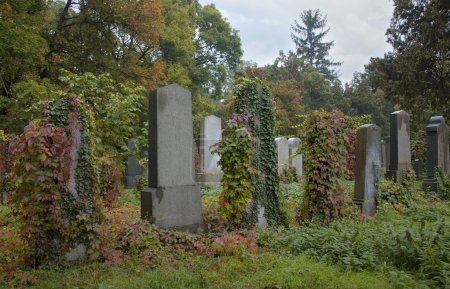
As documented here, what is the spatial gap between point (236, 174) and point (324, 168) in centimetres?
186

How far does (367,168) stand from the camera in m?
9.05

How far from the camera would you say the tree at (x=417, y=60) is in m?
19.1

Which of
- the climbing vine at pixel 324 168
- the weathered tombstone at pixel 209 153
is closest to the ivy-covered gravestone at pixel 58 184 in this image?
the climbing vine at pixel 324 168

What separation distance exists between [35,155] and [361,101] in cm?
3837

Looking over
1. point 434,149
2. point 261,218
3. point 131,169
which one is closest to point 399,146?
point 434,149

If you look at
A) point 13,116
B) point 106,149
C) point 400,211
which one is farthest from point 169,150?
point 13,116

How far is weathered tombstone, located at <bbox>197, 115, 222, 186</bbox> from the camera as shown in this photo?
14.7 m

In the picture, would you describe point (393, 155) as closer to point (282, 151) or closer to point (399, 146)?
point (399, 146)

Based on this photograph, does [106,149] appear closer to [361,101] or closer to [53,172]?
[53,172]

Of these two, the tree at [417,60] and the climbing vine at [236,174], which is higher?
the tree at [417,60]

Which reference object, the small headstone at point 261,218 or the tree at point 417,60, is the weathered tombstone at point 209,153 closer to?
the small headstone at point 261,218

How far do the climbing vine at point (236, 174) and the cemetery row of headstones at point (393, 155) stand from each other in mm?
3312

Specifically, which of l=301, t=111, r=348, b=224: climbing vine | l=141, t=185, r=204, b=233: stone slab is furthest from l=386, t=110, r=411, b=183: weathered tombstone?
l=141, t=185, r=204, b=233: stone slab

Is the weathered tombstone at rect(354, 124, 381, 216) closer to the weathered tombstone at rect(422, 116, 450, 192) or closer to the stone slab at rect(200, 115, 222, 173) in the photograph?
the weathered tombstone at rect(422, 116, 450, 192)
